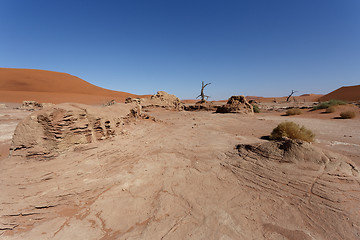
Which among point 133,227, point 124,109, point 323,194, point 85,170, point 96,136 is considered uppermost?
point 124,109

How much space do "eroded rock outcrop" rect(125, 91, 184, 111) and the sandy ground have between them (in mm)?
10543

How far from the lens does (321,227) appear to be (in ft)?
6.24

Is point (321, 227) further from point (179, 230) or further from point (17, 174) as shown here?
point (17, 174)

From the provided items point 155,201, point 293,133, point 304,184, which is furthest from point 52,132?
point 293,133

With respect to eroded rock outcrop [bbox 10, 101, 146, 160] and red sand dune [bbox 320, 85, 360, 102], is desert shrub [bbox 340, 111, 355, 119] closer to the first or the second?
eroded rock outcrop [bbox 10, 101, 146, 160]

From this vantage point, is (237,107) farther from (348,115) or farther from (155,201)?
(155,201)

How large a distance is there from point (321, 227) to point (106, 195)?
3.09m

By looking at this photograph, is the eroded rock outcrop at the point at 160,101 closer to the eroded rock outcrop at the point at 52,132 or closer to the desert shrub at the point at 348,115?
the eroded rock outcrop at the point at 52,132

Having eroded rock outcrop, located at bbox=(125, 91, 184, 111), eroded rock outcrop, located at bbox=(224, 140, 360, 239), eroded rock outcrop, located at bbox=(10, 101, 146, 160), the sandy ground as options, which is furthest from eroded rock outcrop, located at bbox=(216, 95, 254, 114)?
eroded rock outcrop, located at bbox=(10, 101, 146, 160)

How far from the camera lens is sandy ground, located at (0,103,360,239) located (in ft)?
6.43

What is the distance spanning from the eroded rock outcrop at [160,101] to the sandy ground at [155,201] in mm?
10543

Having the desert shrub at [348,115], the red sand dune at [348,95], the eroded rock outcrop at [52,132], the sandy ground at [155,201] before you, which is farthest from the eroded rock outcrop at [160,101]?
the red sand dune at [348,95]

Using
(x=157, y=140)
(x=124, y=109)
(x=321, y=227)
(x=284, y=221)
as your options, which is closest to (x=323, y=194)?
(x=321, y=227)

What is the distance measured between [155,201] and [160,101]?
13.0 meters
